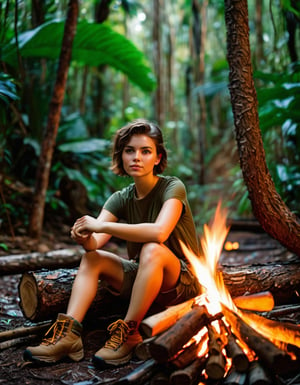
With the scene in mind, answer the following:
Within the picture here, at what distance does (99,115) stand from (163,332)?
704 centimetres

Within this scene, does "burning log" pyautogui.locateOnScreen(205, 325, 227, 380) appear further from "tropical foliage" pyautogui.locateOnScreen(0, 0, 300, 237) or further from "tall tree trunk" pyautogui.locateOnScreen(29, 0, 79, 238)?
"tall tree trunk" pyautogui.locateOnScreen(29, 0, 79, 238)

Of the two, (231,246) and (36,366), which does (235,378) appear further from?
(231,246)

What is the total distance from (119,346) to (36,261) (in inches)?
61.9

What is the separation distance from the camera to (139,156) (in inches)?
94.1

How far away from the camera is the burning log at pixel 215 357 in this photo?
178 cm

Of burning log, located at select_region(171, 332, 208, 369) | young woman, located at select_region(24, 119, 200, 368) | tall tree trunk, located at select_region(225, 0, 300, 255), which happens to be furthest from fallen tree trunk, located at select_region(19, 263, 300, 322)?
burning log, located at select_region(171, 332, 208, 369)

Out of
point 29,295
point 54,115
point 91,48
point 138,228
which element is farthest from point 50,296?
point 91,48

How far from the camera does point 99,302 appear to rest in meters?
2.55

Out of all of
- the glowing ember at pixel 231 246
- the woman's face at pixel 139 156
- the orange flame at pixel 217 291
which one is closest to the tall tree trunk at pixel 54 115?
the woman's face at pixel 139 156

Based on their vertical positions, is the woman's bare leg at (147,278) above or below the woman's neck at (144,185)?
below

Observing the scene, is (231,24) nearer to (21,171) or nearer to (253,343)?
(253,343)

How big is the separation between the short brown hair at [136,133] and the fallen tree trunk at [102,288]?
750 mm

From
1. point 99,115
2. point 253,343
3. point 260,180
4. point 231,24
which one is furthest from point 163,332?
point 99,115

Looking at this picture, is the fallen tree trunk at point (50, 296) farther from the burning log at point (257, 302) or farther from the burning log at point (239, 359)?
the burning log at point (239, 359)
